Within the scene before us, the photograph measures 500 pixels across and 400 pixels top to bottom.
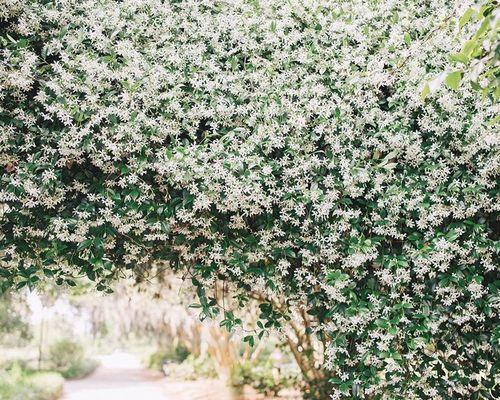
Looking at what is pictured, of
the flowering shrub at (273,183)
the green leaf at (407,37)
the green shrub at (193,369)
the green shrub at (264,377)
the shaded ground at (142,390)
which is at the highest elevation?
the green leaf at (407,37)

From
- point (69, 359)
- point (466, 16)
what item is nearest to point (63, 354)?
point (69, 359)

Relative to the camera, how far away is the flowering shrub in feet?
10.3

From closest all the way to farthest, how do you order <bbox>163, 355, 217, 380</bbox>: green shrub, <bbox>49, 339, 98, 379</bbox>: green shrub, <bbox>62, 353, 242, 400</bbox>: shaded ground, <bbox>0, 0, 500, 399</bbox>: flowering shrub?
1. <bbox>0, 0, 500, 399</bbox>: flowering shrub
2. <bbox>62, 353, 242, 400</bbox>: shaded ground
3. <bbox>163, 355, 217, 380</bbox>: green shrub
4. <bbox>49, 339, 98, 379</bbox>: green shrub

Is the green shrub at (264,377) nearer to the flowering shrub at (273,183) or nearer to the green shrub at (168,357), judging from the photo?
the flowering shrub at (273,183)

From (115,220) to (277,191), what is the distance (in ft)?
3.30

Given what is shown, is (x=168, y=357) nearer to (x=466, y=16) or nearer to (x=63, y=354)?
(x=63, y=354)

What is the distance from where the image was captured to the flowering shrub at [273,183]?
10.3 feet

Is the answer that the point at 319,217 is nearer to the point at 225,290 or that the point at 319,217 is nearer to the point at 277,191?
the point at 277,191

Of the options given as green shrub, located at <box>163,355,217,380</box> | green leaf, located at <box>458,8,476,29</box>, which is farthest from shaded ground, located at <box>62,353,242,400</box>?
green leaf, located at <box>458,8,476,29</box>

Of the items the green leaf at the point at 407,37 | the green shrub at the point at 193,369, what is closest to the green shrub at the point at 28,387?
the green shrub at the point at 193,369

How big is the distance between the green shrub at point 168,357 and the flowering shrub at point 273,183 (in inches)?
557

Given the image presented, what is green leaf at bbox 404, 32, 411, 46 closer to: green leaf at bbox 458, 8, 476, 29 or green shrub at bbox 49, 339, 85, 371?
green leaf at bbox 458, 8, 476, 29

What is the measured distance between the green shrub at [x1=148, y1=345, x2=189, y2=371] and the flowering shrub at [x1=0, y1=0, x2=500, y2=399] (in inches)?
557

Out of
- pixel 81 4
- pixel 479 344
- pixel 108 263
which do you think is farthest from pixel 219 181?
pixel 479 344
